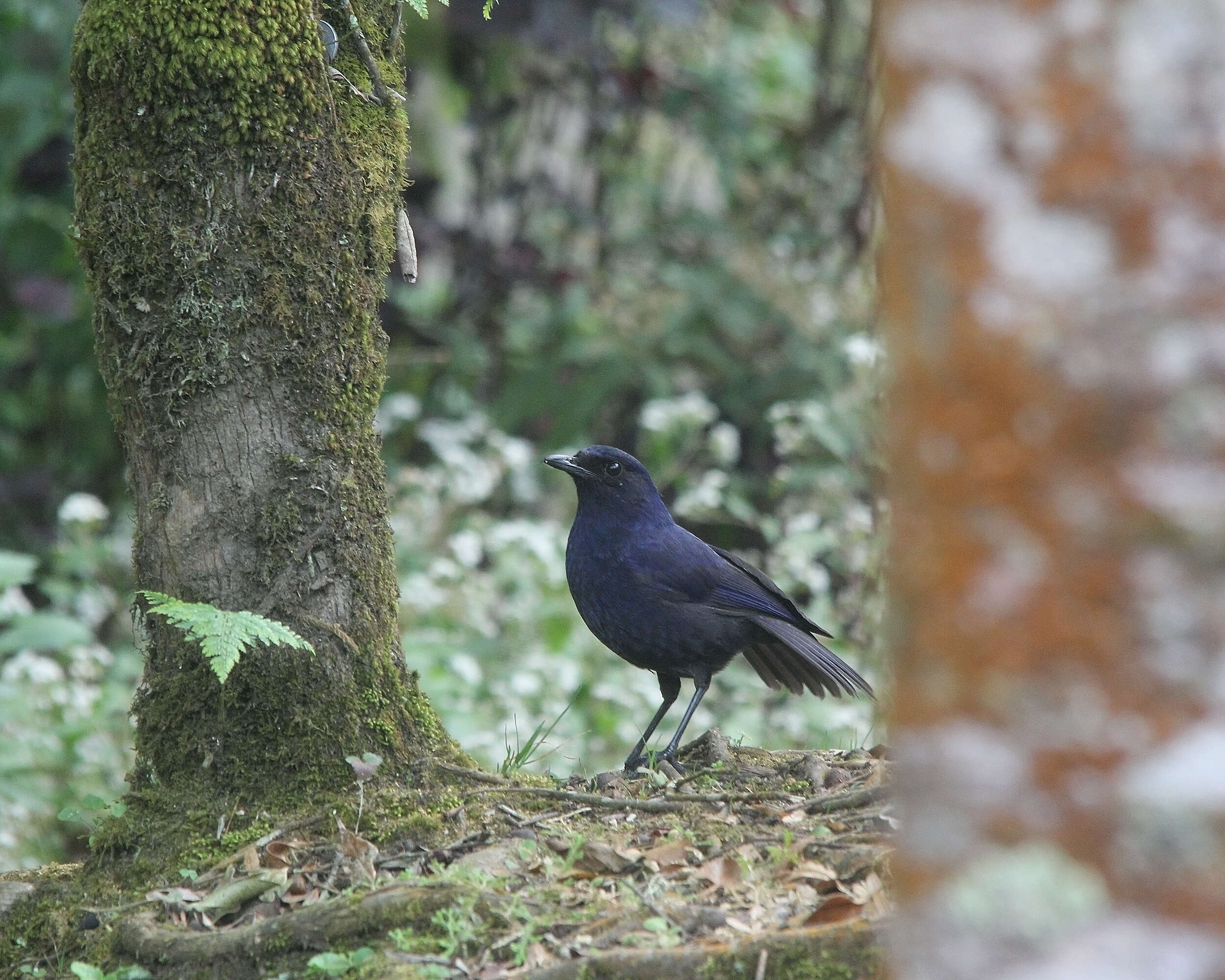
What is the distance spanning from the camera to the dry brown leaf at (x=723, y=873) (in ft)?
8.94

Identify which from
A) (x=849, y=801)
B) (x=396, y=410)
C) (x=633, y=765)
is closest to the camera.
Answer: (x=849, y=801)

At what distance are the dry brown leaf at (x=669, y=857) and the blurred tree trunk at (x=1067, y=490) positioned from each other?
1534mm

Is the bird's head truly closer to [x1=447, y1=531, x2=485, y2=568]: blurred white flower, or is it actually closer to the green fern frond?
[x1=447, y1=531, x2=485, y2=568]: blurred white flower

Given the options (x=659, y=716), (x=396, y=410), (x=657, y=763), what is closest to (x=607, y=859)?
(x=657, y=763)

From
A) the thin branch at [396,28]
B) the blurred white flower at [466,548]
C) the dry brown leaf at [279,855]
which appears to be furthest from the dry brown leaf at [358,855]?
the blurred white flower at [466,548]

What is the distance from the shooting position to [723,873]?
2.75 m

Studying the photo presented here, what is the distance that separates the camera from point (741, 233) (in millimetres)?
8789

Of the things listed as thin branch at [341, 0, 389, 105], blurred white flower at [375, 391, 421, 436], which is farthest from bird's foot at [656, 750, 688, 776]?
blurred white flower at [375, 391, 421, 436]

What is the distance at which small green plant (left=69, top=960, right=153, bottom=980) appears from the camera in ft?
8.75

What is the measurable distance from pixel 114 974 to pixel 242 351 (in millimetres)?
1365

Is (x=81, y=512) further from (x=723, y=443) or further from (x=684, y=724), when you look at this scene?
(x=684, y=724)

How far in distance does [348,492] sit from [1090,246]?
7.31ft

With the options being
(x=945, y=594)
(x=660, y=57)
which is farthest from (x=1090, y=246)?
(x=660, y=57)

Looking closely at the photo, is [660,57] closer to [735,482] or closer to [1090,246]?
[735,482]
